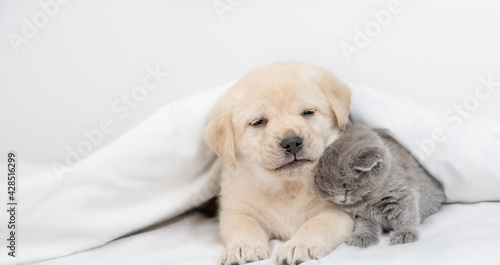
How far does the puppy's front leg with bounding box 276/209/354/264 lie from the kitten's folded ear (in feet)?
0.88

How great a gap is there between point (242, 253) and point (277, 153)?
42 cm

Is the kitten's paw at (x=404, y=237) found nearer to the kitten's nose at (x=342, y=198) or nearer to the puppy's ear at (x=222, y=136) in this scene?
the kitten's nose at (x=342, y=198)

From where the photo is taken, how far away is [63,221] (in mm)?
2227

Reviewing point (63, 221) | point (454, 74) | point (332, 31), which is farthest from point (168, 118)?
point (454, 74)

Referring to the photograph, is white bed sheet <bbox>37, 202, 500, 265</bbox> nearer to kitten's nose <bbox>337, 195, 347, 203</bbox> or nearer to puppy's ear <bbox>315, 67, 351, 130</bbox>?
kitten's nose <bbox>337, 195, 347, 203</bbox>

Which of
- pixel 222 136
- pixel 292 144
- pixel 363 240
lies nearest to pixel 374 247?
pixel 363 240

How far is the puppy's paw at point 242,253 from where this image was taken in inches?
77.6

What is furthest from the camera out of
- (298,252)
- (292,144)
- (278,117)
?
(278,117)

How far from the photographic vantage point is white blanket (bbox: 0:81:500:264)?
7.41 feet

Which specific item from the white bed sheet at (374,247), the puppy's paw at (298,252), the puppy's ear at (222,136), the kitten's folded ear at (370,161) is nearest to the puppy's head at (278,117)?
the puppy's ear at (222,136)

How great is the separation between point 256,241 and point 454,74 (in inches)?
71.7

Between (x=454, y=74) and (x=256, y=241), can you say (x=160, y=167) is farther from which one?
(x=454, y=74)

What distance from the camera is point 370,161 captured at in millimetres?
2004

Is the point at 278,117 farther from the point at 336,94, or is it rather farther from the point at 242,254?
the point at 242,254
